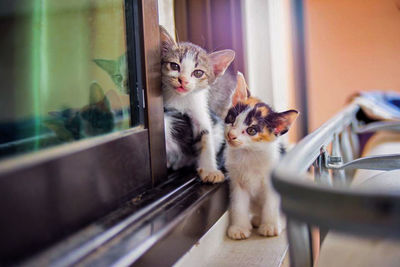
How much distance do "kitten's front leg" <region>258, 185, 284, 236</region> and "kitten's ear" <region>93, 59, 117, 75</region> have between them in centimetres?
47

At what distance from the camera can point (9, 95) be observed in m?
0.61

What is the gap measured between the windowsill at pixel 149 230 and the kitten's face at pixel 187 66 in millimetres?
231

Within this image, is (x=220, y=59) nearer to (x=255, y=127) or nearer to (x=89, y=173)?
(x=255, y=127)

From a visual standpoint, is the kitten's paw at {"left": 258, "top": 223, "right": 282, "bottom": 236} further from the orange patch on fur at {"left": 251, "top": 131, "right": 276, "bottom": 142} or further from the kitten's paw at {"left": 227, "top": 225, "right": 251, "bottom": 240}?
the orange patch on fur at {"left": 251, "top": 131, "right": 276, "bottom": 142}

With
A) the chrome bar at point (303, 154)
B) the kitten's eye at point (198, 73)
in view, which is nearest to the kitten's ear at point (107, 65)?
the kitten's eye at point (198, 73)

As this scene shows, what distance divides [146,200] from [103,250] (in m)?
0.22

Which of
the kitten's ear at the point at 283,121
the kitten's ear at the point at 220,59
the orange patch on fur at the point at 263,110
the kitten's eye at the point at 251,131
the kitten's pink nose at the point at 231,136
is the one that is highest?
the kitten's ear at the point at 220,59

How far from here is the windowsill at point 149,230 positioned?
0.54 metres

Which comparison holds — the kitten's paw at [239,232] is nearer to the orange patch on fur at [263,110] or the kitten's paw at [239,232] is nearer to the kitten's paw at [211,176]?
the kitten's paw at [211,176]

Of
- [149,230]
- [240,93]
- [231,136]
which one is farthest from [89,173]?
[240,93]

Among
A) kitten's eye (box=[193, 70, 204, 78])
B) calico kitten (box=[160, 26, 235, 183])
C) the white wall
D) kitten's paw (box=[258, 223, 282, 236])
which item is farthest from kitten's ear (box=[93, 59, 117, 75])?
the white wall

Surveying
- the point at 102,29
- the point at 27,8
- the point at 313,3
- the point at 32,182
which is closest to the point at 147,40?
the point at 102,29

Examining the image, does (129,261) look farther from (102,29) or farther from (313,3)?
(313,3)

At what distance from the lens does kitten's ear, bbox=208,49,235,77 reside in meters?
1.10
